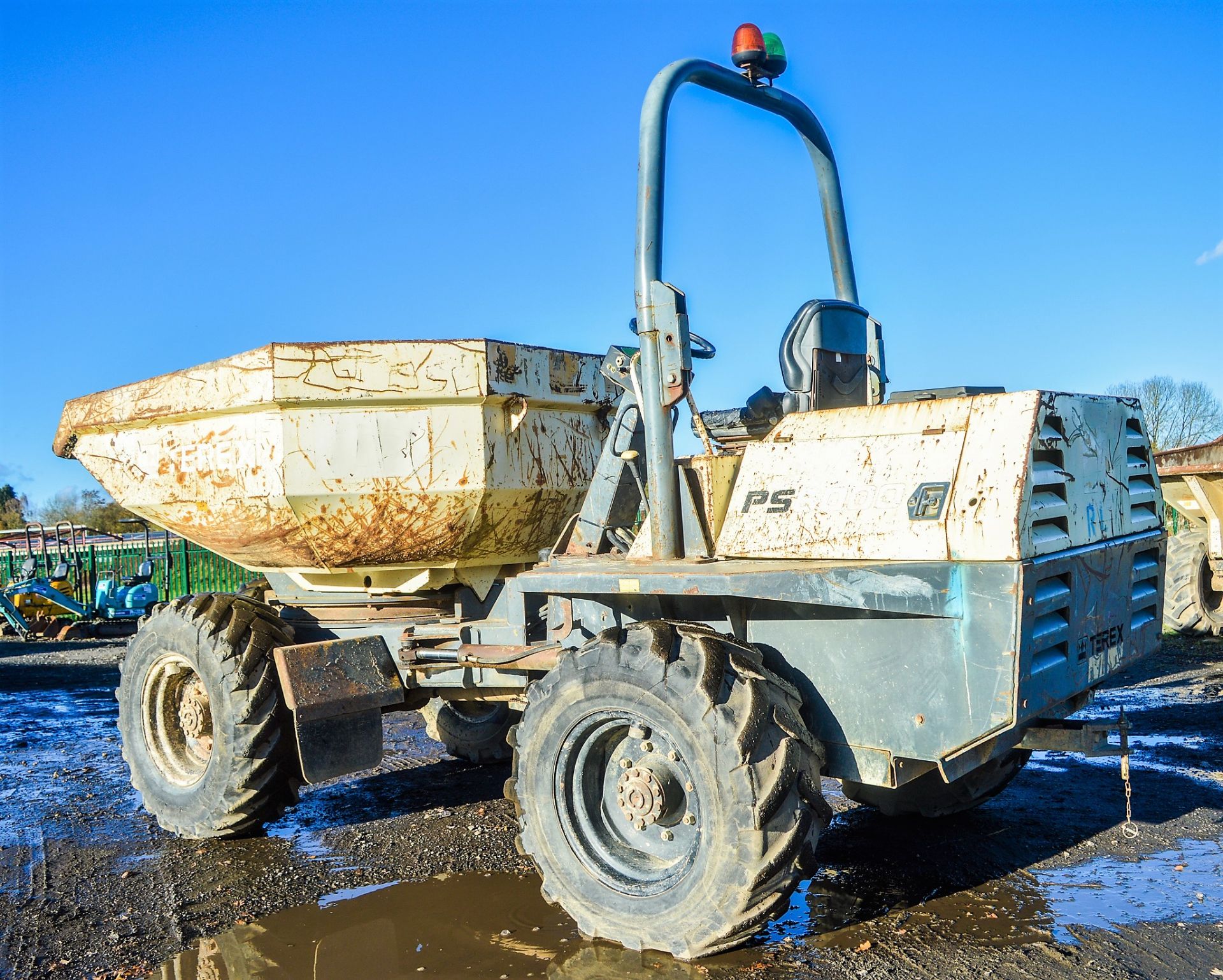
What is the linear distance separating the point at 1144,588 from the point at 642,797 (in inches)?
85.4

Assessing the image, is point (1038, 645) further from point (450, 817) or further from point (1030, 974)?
point (450, 817)

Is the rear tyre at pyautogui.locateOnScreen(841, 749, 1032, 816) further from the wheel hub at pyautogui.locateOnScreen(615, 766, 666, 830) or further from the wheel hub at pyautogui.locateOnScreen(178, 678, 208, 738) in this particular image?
the wheel hub at pyautogui.locateOnScreen(178, 678, 208, 738)

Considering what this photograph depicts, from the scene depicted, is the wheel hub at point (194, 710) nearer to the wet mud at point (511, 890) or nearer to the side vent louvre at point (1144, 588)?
the wet mud at point (511, 890)

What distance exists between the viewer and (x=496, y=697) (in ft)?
16.6

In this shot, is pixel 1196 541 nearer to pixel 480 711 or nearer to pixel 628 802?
pixel 480 711

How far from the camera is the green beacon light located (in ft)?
14.4

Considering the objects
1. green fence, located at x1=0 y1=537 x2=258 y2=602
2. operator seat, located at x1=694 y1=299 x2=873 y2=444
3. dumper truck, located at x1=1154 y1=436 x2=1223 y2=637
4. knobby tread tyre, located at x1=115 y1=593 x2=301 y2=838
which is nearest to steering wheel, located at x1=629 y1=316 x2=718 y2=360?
operator seat, located at x1=694 y1=299 x2=873 y2=444

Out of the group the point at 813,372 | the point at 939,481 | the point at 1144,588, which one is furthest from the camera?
the point at 1144,588

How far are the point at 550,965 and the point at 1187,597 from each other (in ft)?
28.8

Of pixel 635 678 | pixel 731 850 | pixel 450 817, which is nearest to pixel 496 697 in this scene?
pixel 450 817

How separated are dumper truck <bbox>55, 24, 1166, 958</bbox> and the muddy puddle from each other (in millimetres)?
209

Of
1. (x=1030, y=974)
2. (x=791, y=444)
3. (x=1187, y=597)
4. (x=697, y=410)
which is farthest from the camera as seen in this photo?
(x=1187, y=597)

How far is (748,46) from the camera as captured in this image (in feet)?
14.1

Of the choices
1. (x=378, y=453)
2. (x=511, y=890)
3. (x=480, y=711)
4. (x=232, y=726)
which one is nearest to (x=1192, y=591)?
(x=480, y=711)
